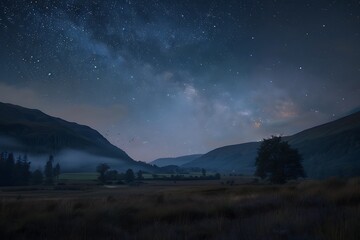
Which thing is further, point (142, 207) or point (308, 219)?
point (142, 207)

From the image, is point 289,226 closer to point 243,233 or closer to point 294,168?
point 243,233

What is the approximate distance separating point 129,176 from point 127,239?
97830mm

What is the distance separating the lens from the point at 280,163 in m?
51.7

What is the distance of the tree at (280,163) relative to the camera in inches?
2021

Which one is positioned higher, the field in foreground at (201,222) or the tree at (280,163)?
the tree at (280,163)

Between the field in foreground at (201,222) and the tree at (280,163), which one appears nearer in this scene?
the field in foreground at (201,222)

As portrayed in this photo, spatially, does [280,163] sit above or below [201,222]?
above

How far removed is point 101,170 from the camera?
327ft

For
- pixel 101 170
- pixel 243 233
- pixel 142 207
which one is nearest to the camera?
pixel 243 233

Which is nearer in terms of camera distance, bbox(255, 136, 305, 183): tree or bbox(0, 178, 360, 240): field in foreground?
bbox(0, 178, 360, 240): field in foreground

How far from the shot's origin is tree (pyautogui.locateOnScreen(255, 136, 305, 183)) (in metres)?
51.3

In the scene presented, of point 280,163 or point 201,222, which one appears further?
point 280,163

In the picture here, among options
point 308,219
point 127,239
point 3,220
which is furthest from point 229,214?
point 3,220

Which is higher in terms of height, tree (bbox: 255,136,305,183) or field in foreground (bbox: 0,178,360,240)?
tree (bbox: 255,136,305,183)
